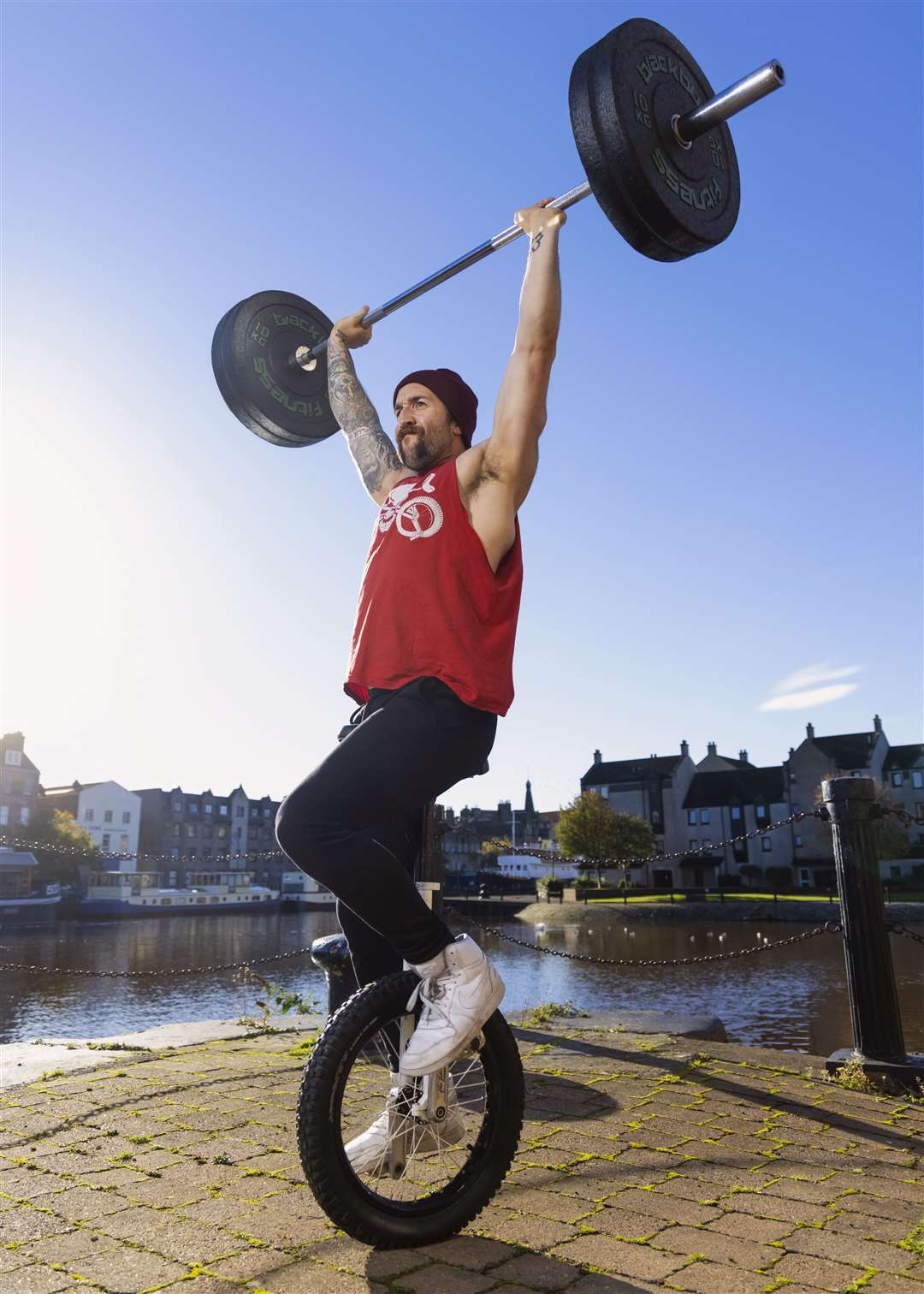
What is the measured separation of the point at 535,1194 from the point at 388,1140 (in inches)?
22.0

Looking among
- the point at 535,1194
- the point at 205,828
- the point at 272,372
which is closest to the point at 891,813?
the point at 535,1194

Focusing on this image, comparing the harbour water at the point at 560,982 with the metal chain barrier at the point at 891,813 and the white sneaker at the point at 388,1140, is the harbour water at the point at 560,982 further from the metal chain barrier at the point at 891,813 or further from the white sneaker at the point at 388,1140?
the metal chain barrier at the point at 891,813

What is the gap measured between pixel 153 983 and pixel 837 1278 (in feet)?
86.5

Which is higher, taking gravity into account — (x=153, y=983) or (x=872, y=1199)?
(x=872, y=1199)

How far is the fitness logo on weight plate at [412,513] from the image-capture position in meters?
2.54

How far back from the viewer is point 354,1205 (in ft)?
6.54

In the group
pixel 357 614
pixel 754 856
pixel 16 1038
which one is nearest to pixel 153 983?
pixel 16 1038

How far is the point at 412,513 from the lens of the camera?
2.59 metres

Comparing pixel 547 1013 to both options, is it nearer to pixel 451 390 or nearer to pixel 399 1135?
pixel 399 1135

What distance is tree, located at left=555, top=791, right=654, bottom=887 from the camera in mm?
54812

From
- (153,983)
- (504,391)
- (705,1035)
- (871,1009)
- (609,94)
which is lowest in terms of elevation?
(153,983)

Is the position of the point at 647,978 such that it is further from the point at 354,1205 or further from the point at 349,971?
the point at 354,1205

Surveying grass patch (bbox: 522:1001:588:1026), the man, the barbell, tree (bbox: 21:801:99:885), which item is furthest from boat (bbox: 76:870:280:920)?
the barbell

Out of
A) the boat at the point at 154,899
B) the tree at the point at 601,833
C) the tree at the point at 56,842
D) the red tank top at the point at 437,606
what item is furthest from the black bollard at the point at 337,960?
the tree at the point at 56,842
